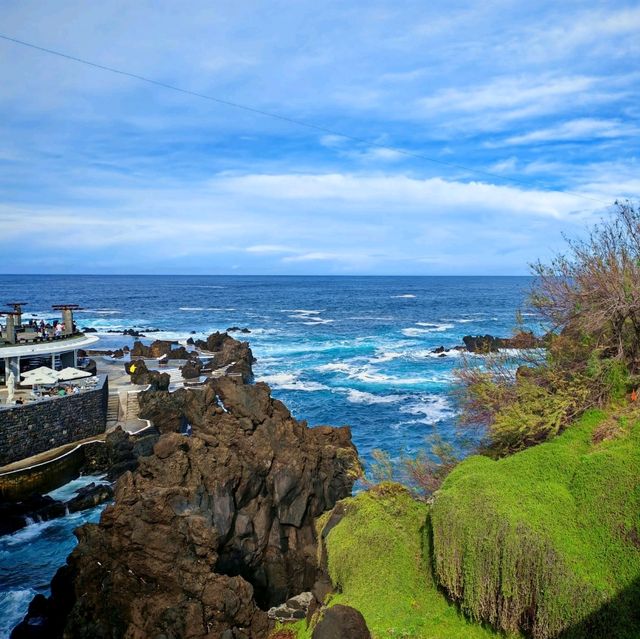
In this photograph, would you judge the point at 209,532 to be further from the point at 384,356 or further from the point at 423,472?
the point at 384,356

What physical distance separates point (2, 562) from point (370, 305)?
4833 inches

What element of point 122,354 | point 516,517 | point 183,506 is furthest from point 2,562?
point 122,354

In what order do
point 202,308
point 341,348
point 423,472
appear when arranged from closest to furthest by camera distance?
point 423,472 → point 341,348 → point 202,308

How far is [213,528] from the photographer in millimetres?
18312

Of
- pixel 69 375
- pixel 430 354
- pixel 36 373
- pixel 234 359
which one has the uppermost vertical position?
pixel 36 373

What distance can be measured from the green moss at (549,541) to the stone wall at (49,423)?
2347 cm

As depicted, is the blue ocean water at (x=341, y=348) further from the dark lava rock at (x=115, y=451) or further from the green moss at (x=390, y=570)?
the dark lava rock at (x=115, y=451)

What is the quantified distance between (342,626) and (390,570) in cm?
353

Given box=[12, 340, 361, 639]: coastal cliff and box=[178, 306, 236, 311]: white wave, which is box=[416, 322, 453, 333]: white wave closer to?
box=[178, 306, 236, 311]: white wave

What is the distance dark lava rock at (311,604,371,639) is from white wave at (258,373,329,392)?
38399 mm

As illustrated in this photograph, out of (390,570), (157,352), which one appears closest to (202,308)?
(157,352)

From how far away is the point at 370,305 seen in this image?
143 metres

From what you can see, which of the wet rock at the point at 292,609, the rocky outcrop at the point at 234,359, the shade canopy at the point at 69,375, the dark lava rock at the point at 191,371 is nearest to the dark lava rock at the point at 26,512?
the shade canopy at the point at 69,375

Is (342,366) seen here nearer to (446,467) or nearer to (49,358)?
(49,358)
